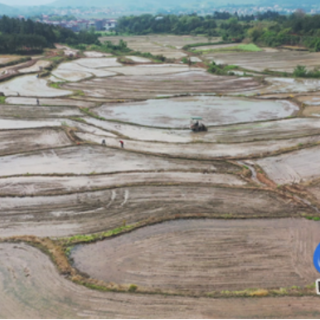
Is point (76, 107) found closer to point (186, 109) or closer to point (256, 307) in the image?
point (186, 109)

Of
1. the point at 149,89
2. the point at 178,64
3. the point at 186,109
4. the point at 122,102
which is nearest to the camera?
the point at 186,109

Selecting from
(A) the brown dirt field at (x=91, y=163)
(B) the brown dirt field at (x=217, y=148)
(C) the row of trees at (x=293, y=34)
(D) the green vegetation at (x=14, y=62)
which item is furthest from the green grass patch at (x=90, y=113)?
(C) the row of trees at (x=293, y=34)

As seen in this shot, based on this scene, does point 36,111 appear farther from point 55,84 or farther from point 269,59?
point 269,59

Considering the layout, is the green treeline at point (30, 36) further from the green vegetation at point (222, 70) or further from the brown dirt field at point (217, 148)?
the brown dirt field at point (217, 148)

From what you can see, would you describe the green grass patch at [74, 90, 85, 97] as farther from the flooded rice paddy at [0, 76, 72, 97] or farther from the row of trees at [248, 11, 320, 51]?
the row of trees at [248, 11, 320, 51]

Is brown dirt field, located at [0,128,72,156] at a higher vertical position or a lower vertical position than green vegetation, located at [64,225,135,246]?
higher

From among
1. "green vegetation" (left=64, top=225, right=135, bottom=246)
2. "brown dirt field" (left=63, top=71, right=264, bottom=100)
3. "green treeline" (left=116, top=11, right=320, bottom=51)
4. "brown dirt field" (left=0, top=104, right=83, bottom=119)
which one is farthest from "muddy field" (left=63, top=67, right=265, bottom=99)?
"green treeline" (left=116, top=11, right=320, bottom=51)

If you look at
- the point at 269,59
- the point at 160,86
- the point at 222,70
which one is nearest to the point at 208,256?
the point at 160,86

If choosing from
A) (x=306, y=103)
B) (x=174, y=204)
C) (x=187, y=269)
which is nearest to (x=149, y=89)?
(x=306, y=103)
